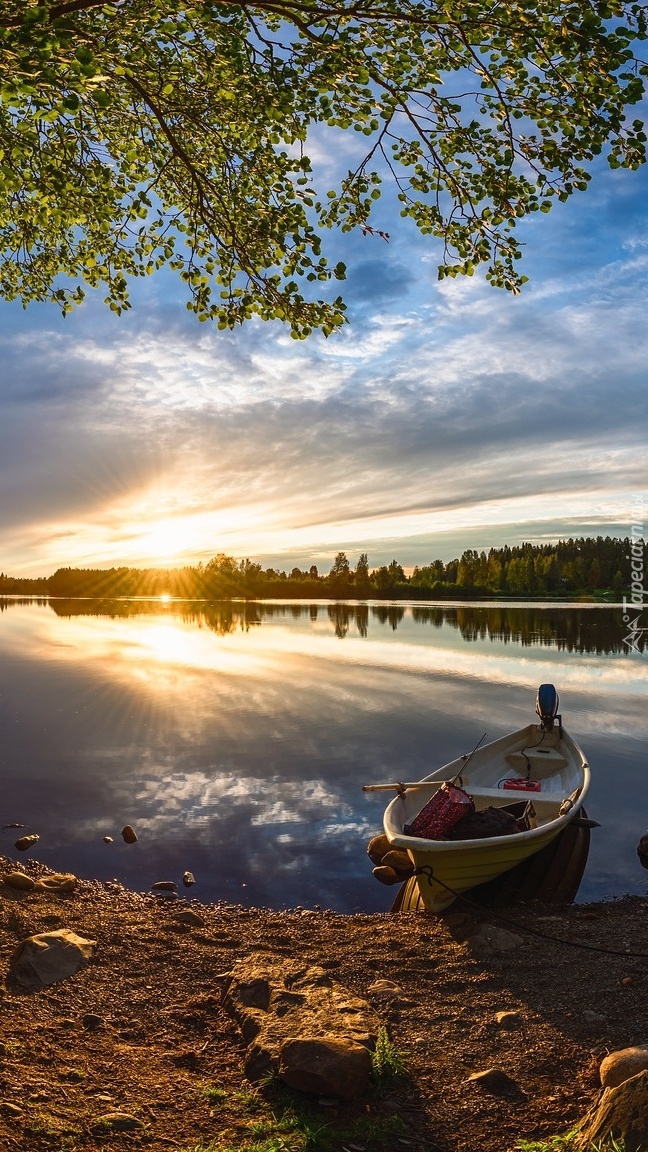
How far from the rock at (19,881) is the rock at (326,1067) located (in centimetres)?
622

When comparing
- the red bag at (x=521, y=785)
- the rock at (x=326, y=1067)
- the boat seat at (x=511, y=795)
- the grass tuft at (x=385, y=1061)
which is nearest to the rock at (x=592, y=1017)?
the grass tuft at (x=385, y=1061)

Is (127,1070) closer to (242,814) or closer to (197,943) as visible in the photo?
(197,943)

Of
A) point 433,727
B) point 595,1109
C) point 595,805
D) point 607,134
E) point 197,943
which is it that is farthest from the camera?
point 433,727

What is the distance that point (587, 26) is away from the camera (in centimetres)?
700

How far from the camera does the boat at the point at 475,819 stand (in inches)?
401

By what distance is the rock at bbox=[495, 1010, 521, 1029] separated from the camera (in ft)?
22.6

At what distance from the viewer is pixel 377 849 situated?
13422 mm

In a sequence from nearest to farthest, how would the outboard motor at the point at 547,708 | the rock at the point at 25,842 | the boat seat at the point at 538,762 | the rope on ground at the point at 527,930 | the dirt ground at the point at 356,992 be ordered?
the dirt ground at the point at 356,992 < the rope on ground at the point at 527,930 < the rock at the point at 25,842 < the boat seat at the point at 538,762 < the outboard motor at the point at 547,708

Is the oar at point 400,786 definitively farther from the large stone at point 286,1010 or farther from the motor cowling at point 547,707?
the motor cowling at point 547,707

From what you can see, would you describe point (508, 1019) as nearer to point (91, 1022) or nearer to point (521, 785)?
point (91, 1022)

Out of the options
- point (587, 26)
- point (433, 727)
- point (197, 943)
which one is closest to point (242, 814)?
point (197, 943)

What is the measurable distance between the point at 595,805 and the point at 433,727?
8.64 m

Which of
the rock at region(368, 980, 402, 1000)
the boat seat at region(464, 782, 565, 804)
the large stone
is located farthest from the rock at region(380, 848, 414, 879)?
the large stone

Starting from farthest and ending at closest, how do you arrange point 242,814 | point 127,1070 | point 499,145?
1. point 242,814
2. point 499,145
3. point 127,1070
